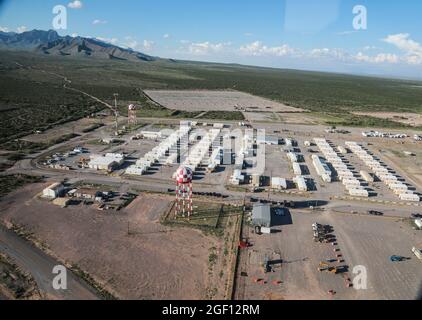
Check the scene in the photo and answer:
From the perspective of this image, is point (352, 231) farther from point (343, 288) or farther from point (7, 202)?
point (7, 202)

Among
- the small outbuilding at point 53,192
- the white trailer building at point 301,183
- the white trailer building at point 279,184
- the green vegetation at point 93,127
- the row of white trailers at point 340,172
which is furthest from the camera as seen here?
the green vegetation at point 93,127

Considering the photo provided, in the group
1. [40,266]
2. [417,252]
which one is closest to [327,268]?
[417,252]

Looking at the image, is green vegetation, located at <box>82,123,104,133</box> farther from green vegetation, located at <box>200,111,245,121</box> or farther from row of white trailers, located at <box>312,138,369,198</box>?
row of white trailers, located at <box>312,138,369,198</box>

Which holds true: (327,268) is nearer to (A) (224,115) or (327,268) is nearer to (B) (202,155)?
(B) (202,155)

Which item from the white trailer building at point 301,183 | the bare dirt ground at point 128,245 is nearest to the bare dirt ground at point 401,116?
the white trailer building at point 301,183

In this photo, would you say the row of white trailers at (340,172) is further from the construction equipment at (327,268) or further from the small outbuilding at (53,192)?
the small outbuilding at (53,192)
